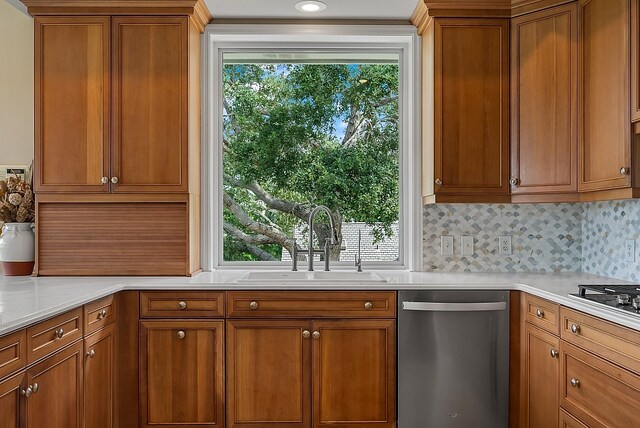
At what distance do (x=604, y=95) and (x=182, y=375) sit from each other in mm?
2451

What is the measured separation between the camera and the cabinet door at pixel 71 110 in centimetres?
280

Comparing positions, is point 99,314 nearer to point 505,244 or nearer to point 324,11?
point 324,11

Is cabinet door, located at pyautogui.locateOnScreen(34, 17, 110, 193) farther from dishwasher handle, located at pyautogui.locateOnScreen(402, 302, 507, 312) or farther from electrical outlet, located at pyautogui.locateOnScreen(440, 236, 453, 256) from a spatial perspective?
electrical outlet, located at pyautogui.locateOnScreen(440, 236, 453, 256)

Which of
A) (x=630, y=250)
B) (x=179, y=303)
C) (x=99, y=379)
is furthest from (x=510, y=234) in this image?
(x=99, y=379)

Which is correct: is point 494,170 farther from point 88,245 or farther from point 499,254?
point 88,245

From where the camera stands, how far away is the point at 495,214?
3.15m

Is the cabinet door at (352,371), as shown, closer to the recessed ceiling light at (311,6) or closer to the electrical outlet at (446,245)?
the electrical outlet at (446,245)

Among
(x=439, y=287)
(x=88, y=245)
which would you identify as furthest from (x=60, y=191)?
(x=439, y=287)

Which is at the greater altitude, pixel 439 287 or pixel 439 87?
pixel 439 87

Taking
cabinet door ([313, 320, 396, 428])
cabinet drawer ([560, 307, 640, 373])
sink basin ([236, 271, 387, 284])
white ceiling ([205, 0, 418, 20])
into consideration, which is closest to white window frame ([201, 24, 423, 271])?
white ceiling ([205, 0, 418, 20])

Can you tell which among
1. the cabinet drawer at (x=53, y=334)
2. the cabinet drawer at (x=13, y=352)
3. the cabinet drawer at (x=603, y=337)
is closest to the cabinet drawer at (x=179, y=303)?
the cabinet drawer at (x=53, y=334)

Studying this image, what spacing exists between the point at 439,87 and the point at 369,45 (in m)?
0.64

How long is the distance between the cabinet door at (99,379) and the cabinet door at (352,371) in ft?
3.24

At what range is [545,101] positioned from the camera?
8.96 feet
